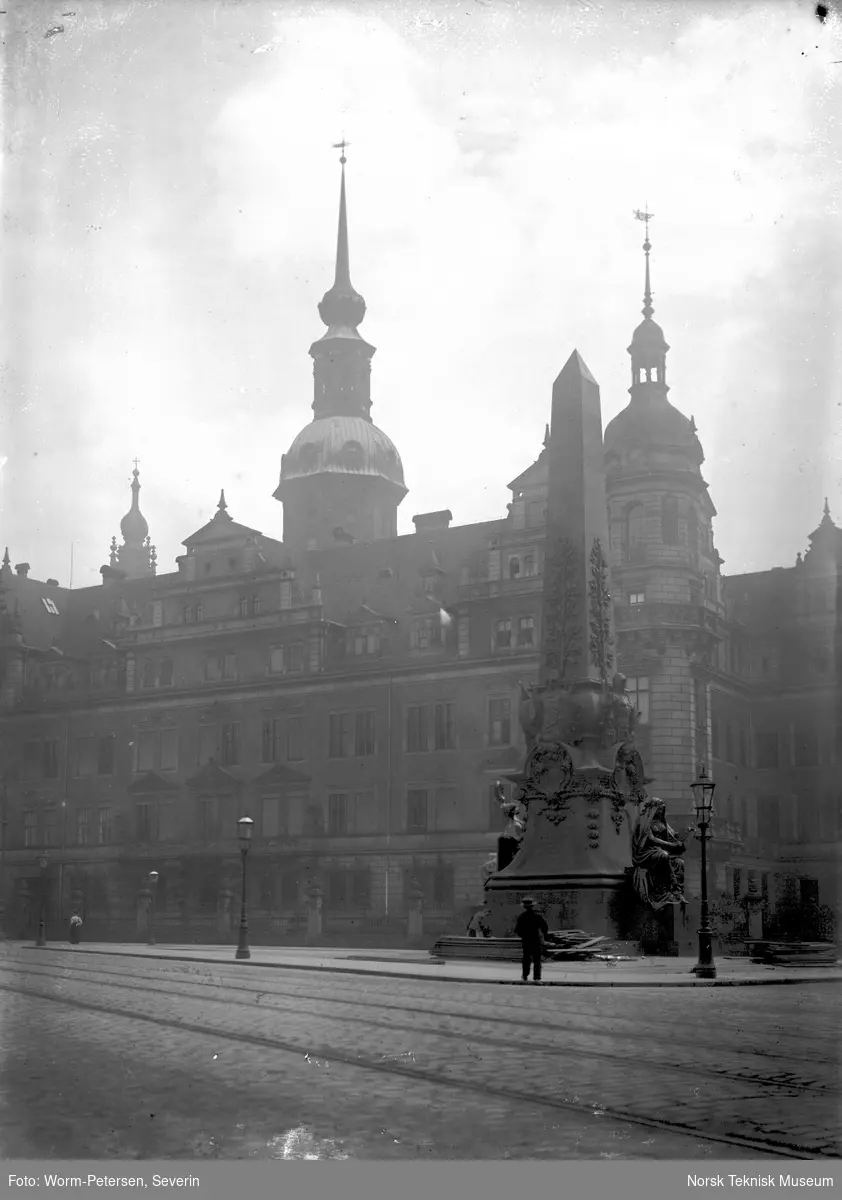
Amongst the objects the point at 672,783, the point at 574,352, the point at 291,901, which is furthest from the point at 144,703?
the point at 574,352

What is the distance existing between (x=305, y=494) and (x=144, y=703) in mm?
14863

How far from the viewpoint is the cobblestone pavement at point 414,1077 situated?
25.9 ft

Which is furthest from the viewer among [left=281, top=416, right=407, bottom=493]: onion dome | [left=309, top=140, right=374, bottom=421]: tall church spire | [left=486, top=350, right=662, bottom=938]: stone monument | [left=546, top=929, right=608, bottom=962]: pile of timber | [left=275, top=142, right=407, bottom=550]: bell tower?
[left=309, top=140, right=374, bottom=421]: tall church spire

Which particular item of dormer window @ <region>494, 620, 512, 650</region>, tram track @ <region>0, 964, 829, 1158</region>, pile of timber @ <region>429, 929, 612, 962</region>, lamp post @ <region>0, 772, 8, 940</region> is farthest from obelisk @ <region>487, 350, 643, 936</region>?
lamp post @ <region>0, 772, 8, 940</region>

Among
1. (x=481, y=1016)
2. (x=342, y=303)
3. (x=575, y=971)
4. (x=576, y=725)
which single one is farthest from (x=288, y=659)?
(x=481, y=1016)

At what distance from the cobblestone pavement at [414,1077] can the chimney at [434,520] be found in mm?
48701

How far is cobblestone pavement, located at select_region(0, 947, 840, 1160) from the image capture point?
25.9 ft

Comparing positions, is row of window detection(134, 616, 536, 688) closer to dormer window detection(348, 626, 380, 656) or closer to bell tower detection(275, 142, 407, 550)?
dormer window detection(348, 626, 380, 656)

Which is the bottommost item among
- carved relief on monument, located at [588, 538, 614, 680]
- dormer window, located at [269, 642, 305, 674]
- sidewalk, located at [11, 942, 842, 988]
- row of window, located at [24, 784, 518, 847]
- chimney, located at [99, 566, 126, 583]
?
sidewalk, located at [11, 942, 842, 988]

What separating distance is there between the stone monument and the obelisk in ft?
0.07

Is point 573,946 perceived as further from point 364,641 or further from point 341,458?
point 341,458

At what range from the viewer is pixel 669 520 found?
54344 mm

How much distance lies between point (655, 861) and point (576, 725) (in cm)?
287

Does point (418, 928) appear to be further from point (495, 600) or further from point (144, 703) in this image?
point (144, 703)
